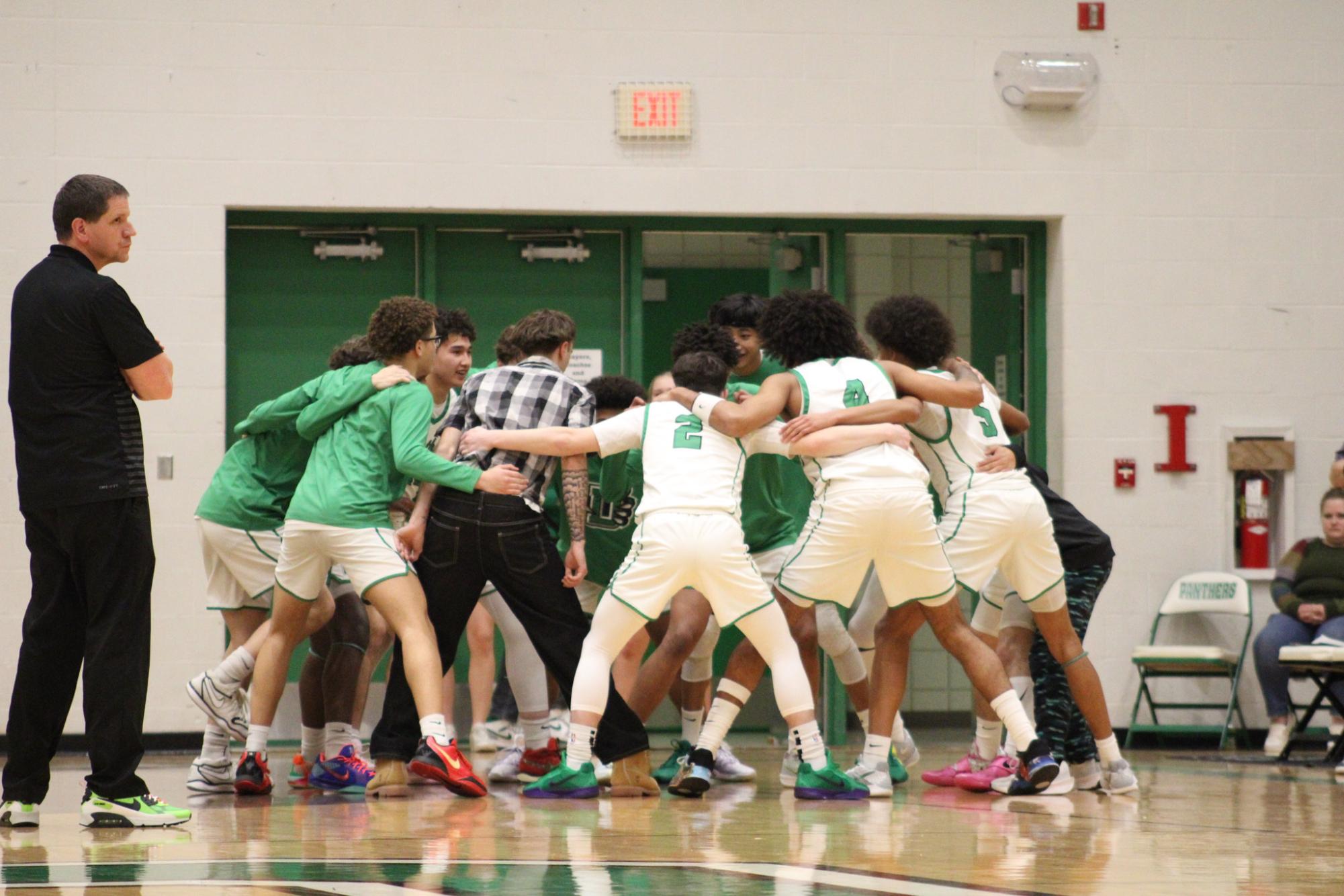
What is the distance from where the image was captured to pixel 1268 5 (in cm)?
835

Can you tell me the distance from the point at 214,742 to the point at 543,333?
193 centimetres

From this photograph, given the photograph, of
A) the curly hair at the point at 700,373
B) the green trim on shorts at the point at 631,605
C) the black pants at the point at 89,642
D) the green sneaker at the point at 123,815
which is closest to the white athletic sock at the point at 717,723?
the green trim on shorts at the point at 631,605

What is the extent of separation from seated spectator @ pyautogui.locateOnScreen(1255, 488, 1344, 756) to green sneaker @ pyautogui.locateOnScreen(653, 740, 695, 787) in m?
3.33

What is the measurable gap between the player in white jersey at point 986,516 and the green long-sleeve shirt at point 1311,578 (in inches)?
99.6

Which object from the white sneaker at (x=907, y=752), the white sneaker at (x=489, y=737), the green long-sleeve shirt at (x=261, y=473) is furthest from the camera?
the white sneaker at (x=489, y=737)

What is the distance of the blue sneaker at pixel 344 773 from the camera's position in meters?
5.59

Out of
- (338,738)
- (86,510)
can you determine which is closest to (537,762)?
(338,738)

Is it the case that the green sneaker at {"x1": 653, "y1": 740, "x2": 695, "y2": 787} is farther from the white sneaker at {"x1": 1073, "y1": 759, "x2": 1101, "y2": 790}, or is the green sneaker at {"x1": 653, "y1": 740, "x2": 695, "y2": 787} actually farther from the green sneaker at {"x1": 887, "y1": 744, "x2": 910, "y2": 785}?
the white sneaker at {"x1": 1073, "y1": 759, "x2": 1101, "y2": 790}

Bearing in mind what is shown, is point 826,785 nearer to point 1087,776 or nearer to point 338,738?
point 1087,776

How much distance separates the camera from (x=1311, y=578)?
7.77 meters

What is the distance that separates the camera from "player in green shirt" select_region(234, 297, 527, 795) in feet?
16.8

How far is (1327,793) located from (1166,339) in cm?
313

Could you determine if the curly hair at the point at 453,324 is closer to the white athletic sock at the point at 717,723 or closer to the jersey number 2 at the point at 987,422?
the white athletic sock at the point at 717,723

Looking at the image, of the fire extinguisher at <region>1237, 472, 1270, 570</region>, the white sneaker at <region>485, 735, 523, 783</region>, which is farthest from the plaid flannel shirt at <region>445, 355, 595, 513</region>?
the fire extinguisher at <region>1237, 472, 1270, 570</region>
